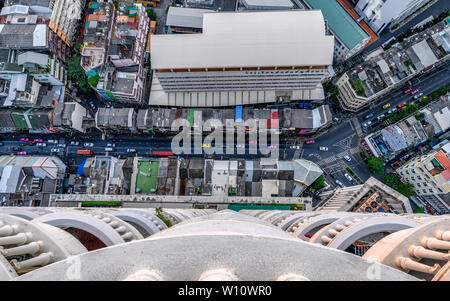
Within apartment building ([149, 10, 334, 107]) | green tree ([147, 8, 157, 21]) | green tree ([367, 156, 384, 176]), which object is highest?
green tree ([147, 8, 157, 21])

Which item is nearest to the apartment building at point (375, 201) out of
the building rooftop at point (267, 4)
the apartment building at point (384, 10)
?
the apartment building at point (384, 10)

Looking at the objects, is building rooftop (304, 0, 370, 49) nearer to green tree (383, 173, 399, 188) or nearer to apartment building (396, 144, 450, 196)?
apartment building (396, 144, 450, 196)

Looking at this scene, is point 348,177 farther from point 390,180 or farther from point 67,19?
point 67,19

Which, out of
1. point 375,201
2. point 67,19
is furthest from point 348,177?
point 67,19

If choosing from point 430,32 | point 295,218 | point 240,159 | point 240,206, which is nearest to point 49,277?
point 295,218

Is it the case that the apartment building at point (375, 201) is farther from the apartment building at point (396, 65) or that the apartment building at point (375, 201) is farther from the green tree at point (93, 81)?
the green tree at point (93, 81)

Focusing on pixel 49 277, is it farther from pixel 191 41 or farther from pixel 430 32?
pixel 430 32

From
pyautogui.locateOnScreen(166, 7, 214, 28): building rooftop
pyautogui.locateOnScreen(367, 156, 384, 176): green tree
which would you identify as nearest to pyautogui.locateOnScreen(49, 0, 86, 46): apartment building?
pyautogui.locateOnScreen(166, 7, 214, 28): building rooftop
